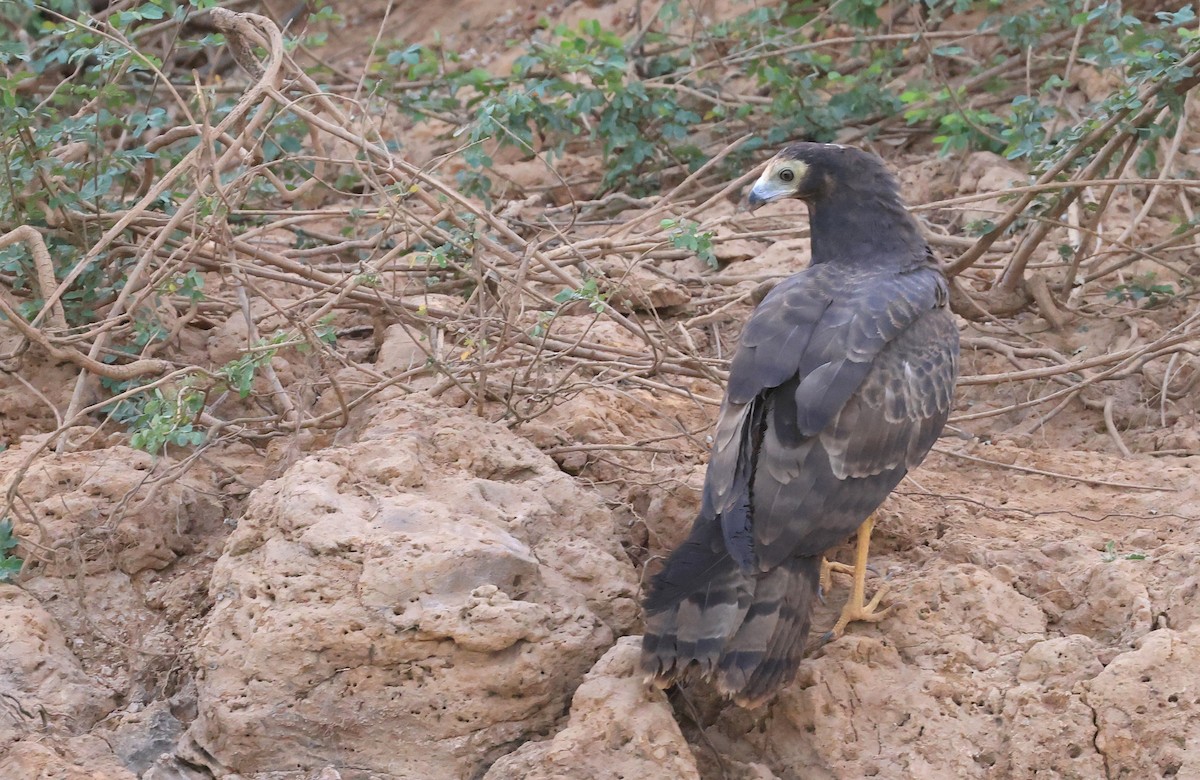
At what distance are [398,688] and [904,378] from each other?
1.66 metres

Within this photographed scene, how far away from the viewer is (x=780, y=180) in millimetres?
4641

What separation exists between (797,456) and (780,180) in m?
1.26

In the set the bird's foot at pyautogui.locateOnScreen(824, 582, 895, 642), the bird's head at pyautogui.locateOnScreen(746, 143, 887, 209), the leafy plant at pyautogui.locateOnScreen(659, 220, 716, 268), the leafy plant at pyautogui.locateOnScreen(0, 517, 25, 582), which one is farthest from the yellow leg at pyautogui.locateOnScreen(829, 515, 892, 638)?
the leafy plant at pyautogui.locateOnScreen(0, 517, 25, 582)

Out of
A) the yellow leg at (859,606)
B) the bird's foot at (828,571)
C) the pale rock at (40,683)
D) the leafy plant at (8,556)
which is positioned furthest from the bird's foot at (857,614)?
the leafy plant at (8,556)

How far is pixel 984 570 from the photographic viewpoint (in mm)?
3990

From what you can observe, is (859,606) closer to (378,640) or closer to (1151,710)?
(1151,710)

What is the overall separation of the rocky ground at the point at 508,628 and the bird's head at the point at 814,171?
977 mm

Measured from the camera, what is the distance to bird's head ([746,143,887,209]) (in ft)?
15.1

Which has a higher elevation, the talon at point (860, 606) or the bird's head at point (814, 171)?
the bird's head at point (814, 171)

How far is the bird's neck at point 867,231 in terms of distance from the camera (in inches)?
177

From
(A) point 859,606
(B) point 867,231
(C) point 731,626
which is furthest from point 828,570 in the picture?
(B) point 867,231

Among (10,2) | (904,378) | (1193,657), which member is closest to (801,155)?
(904,378)

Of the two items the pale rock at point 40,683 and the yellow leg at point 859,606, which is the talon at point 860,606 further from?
the pale rock at point 40,683

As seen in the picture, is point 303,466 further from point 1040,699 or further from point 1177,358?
point 1177,358
